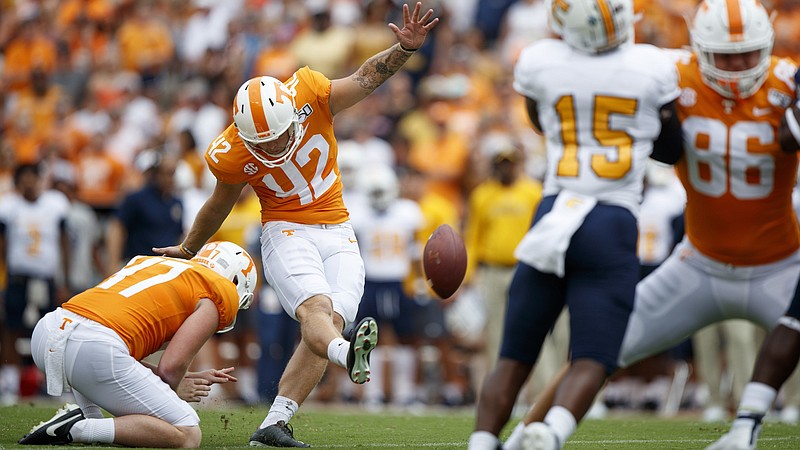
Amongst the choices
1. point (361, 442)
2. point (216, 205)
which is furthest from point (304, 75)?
point (361, 442)

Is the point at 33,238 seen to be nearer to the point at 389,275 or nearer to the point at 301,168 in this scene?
the point at 389,275

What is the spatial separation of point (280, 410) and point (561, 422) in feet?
6.21

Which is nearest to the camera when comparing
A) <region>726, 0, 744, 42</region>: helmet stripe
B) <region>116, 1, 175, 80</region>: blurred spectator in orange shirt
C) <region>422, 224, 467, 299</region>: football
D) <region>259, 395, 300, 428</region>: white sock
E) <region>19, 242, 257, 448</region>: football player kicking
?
<region>726, 0, 744, 42</region>: helmet stripe


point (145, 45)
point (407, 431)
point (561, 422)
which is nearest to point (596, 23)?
point (561, 422)

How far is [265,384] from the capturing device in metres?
10.3

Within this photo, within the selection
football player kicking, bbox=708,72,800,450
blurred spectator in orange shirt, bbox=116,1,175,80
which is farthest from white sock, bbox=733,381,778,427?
blurred spectator in orange shirt, bbox=116,1,175,80

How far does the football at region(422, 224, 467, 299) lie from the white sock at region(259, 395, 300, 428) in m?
1.12

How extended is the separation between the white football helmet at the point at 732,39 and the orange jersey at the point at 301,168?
5.93ft

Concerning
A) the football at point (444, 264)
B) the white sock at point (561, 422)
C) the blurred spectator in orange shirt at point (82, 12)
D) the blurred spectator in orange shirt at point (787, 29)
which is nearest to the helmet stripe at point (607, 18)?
the football at point (444, 264)

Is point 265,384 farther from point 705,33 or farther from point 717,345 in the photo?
point 705,33

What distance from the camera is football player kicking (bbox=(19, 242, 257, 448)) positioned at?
5.47 m

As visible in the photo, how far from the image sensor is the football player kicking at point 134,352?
5.47 metres

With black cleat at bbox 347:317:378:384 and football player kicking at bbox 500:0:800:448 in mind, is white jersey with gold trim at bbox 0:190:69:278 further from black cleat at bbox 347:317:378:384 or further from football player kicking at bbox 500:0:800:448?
football player kicking at bbox 500:0:800:448

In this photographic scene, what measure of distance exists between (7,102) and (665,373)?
8696 millimetres
